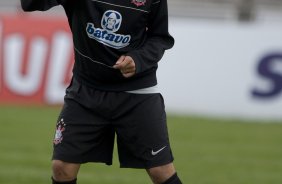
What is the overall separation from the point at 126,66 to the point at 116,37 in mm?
359

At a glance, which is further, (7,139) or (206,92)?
(206,92)

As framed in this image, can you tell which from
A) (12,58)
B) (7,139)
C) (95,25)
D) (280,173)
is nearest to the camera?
(95,25)

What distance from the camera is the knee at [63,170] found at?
247 inches

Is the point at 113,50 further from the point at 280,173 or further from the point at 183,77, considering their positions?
the point at 183,77

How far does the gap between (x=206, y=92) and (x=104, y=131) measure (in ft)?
30.8

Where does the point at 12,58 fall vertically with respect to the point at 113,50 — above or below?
below

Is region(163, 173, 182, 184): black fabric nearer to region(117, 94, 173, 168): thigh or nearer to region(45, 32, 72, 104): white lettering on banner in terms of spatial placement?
region(117, 94, 173, 168): thigh

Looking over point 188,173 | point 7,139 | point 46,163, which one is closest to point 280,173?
point 188,173

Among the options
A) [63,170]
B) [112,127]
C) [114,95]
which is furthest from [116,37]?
[63,170]

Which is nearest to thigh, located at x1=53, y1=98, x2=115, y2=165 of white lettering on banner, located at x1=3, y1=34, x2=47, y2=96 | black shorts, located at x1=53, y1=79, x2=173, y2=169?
black shorts, located at x1=53, y1=79, x2=173, y2=169

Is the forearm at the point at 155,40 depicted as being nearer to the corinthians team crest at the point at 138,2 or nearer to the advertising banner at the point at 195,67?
the corinthians team crest at the point at 138,2

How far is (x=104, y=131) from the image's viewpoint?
6387mm

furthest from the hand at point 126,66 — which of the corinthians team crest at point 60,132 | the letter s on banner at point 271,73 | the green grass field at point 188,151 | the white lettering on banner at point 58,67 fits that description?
the letter s on banner at point 271,73

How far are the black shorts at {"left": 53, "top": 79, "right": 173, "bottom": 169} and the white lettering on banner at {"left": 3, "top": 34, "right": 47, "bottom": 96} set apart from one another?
29.7 ft
